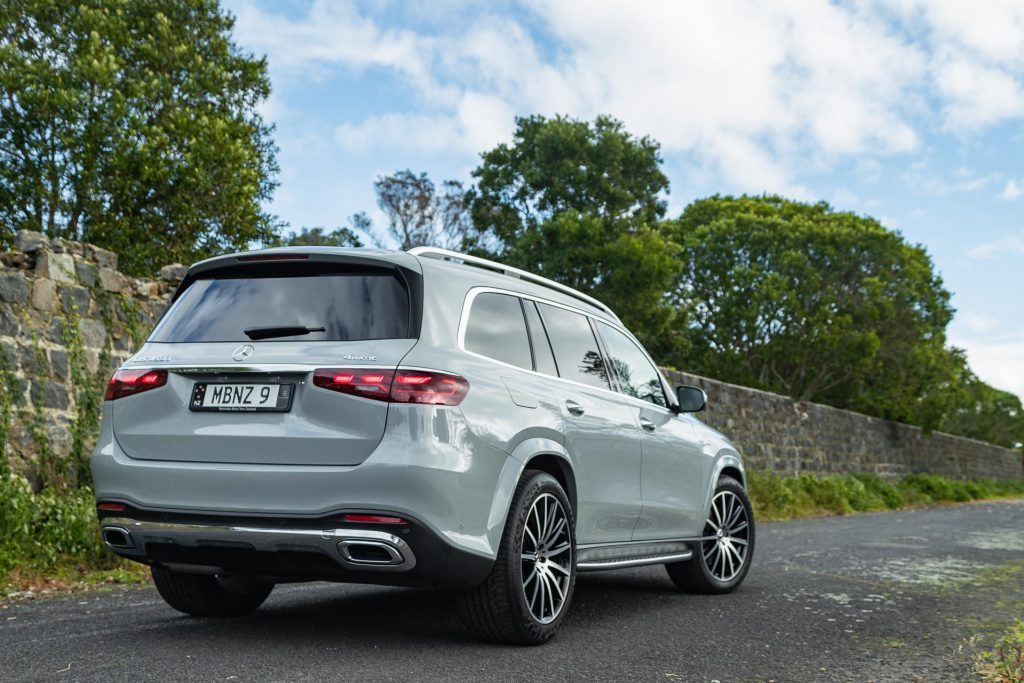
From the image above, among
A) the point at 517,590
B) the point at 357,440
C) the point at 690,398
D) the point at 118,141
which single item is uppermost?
the point at 118,141

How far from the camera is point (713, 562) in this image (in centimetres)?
695

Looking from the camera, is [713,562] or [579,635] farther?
[713,562]

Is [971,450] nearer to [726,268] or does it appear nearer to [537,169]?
[726,268]

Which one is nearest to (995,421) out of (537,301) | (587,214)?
(587,214)

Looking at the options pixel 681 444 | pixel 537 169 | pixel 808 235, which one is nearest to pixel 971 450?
pixel 808 235

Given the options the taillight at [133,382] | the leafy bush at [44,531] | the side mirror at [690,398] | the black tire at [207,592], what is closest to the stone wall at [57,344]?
the leafy bush at [44,531]

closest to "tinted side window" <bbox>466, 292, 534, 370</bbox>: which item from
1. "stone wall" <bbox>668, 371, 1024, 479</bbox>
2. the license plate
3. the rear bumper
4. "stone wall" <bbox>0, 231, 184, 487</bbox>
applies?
the license plate

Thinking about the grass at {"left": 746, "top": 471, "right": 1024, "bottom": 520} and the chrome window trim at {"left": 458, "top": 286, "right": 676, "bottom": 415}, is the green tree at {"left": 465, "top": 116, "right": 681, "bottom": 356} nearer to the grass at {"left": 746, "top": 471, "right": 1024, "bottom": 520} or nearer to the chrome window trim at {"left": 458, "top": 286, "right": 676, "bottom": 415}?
the grass at {"left": 746, "top": 471, "right": 1024, "bottom": 520}

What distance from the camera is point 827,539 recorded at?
38.3 feet

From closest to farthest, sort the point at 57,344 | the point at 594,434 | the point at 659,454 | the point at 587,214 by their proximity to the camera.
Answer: the point at 594,434 → the point at 659,454 → the point at 57,344 → the point at 587,214

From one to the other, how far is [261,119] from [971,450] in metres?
34.0

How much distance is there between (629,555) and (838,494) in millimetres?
16214

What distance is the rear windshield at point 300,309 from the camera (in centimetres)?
443

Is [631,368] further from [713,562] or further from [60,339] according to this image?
[60,339]
